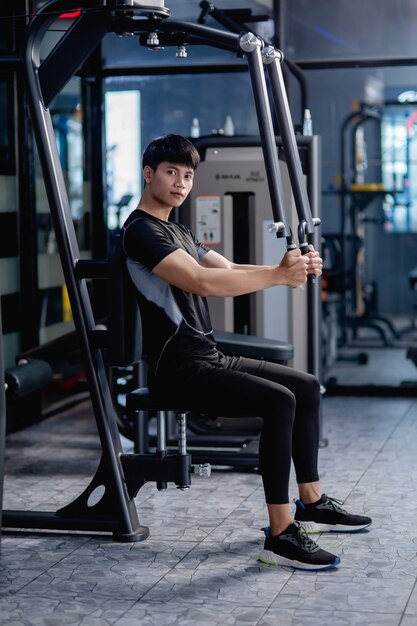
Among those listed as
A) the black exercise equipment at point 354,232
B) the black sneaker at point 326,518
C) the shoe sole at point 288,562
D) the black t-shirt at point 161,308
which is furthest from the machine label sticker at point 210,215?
the black exercise equipment at point 354,232

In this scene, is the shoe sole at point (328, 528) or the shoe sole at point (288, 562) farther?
the shoe sole at point (328, 528)

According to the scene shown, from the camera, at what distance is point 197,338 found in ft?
10.2

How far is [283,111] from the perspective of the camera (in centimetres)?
293

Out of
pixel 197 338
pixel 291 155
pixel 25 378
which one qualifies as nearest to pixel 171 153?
pixel 291 155

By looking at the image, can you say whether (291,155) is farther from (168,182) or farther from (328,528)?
(328,528)

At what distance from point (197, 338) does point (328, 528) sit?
0.79 meters

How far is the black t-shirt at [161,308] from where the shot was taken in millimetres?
3047

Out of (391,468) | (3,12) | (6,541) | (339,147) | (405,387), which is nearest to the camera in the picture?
(6,541)

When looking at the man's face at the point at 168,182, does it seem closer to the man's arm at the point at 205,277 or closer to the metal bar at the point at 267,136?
the man's arm at the point at 205,277

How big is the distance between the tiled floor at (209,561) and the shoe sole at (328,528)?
0.09 feet

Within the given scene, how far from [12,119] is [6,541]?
8.01 feet

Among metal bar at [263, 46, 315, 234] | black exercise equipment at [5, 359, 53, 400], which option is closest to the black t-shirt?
metal bar at [263, 46, 315, 234]

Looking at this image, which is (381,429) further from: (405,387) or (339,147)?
(339,147)

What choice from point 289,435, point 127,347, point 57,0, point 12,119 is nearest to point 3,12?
point 12,119
